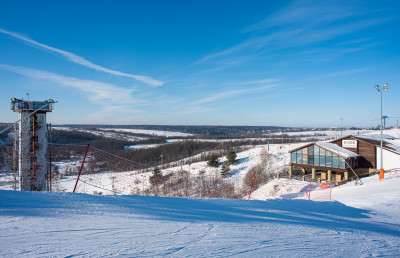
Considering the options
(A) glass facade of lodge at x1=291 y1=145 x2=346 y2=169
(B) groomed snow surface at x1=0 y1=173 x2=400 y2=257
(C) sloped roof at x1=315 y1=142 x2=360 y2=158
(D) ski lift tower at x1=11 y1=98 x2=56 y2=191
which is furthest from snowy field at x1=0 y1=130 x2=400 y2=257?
(A) glass facade of lodge at x1=291 y1=145 x2=346 y2=169

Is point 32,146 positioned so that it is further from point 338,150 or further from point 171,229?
point 338,150

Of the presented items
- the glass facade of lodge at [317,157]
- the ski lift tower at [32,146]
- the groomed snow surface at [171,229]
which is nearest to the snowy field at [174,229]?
the groomed snow surface at [171,229]

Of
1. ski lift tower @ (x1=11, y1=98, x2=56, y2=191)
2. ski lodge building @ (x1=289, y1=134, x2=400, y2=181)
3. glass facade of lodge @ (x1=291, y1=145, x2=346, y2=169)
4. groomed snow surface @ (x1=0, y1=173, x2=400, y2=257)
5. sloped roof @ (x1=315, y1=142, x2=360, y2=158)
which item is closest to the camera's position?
groomed snow surface @ (x1=0, y1=173, x2=400, y2=257)

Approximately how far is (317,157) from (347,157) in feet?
7.82

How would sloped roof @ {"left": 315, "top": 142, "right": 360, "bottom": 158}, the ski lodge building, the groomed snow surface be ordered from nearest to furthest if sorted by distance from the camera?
the groomed snow surface < the ski lodge building < sloped roof @ {"left": 315, "top": 142, "right": 360, "bottom": 158}

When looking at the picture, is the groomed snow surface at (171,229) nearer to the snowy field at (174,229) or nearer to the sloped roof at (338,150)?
the snowy field at (174,229)

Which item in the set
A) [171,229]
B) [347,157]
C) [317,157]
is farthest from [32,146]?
[347,157]

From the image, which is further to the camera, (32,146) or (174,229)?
(32,146)

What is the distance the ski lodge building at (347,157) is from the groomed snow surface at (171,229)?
660 inches

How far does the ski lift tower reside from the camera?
34.8 ft

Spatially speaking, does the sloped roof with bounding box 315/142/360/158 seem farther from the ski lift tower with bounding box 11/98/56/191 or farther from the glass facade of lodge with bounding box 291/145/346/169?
the ski lift tower with bounding box 11/98/56/191

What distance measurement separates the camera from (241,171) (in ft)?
106

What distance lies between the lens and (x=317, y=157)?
2052 cm

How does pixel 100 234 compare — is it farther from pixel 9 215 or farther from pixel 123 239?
pixel 9 215
